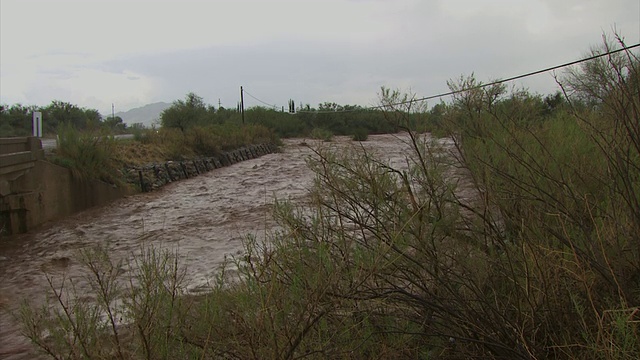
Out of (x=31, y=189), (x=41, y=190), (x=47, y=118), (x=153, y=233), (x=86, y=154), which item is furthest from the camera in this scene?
(x=47, y=118)

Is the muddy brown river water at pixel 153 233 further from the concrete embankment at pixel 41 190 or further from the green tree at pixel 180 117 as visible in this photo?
the green tree at pixel 180 117

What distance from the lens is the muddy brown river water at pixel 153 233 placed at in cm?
819

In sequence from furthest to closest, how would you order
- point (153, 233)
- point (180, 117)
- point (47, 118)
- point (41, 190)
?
point (47, 118) → point (180, 117) → point (41, 190) → point (153, 233)

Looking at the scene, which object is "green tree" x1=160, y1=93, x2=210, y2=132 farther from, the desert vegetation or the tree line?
the desert vegetation

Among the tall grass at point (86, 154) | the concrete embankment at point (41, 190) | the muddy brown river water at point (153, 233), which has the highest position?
the tall grass at point (86, 154)

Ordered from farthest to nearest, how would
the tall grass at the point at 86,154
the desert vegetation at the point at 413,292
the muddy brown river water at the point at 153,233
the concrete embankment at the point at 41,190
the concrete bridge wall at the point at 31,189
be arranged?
the tall grass at the point at 86,154 → the concrete embankment at the point at 41,190 → the concrete bridge wall at the point at 31,189 → the muddy brown river water at the point at 153,233 → the desert vegetation at the point at 413,292

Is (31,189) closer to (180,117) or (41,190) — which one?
(41,190)

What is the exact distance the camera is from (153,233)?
12273mm

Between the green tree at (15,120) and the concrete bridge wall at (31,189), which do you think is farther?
the green tree at (15,120)

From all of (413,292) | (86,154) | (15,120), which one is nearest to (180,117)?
(15,120)

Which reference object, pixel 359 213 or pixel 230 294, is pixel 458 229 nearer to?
pixel 359 213

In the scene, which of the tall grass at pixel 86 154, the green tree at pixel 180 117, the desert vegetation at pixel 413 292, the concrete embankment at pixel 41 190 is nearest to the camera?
the desert vegetation at pixel 413 292

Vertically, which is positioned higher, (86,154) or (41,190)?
(86,154)

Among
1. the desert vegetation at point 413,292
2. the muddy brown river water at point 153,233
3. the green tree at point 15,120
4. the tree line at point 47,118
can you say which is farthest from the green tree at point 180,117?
the desert vegetation at point 413,292
